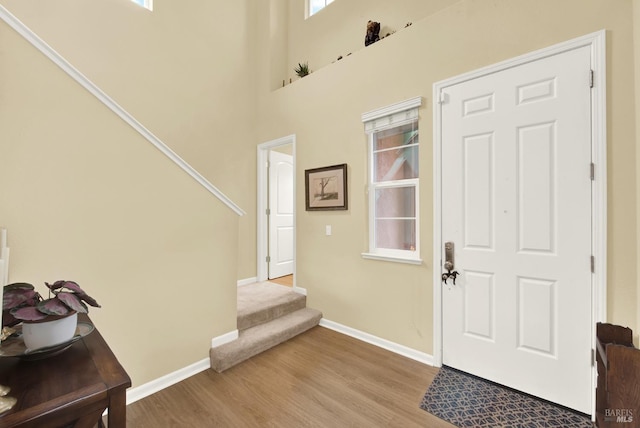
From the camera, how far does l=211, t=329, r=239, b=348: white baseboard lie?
7.96ft

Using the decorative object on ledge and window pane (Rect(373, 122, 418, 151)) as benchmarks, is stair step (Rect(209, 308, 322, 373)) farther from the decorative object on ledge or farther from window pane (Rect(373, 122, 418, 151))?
the decorative object on ledge

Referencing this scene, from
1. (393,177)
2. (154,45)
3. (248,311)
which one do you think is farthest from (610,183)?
(154,45)

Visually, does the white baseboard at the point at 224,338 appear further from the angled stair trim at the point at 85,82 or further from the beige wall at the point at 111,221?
the angled stair trim at the point at 85,82

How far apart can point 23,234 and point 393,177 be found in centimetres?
273

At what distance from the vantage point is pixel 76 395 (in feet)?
2.67

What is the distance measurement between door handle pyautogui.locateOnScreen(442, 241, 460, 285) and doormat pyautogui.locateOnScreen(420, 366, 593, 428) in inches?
30.1

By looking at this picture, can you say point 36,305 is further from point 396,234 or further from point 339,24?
point 339,24

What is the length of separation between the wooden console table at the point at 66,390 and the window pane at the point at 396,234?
7.67 feet

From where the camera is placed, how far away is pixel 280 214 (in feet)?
14.3

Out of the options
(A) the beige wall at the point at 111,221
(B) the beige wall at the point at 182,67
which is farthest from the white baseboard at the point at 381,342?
(B) the beige wall at the point at 182,67

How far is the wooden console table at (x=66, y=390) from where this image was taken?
29.9 inches

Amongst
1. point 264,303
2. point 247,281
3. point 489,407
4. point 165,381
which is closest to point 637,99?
point 489,407

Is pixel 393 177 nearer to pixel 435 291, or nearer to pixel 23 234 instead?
pixel 435 291

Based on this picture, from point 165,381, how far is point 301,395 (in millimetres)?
1041
